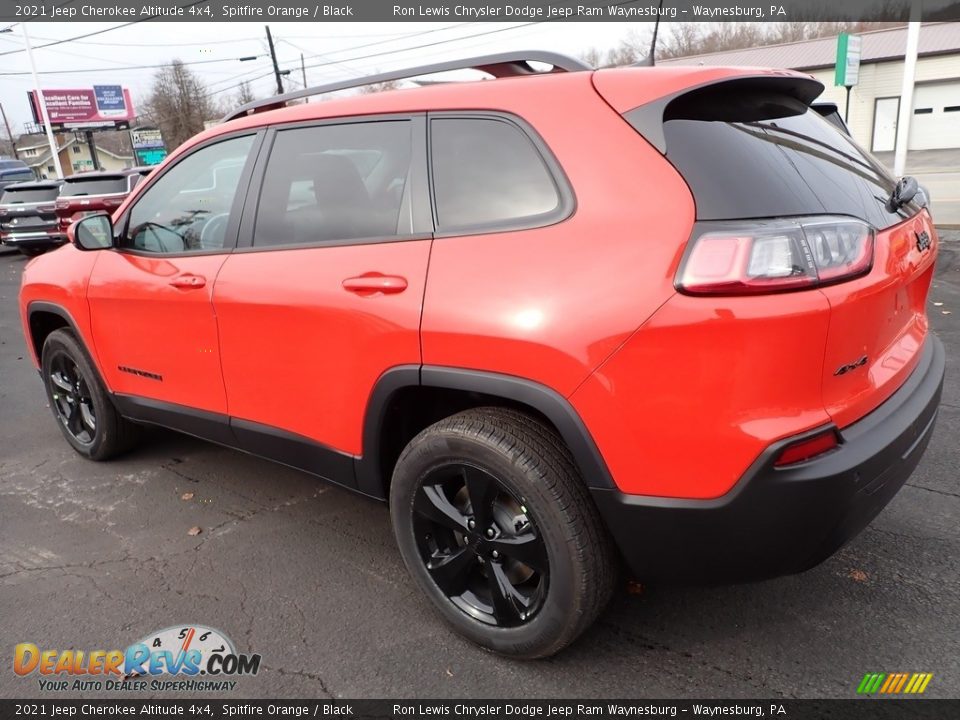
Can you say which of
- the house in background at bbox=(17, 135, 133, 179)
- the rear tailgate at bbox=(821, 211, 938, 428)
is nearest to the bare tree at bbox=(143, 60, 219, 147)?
the house in background at bbox=(17, 135, 133, 179)

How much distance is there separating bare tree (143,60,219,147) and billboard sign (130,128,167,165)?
3.92 ft

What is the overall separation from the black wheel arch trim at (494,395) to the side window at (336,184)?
1.67 feet

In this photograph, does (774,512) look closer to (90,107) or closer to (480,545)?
(480,545)

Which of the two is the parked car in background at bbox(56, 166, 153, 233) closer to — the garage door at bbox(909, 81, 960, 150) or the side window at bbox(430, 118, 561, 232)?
the side window at bbox(430, 118, 561, 232)

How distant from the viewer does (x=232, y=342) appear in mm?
2896

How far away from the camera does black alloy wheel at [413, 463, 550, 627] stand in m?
2.18

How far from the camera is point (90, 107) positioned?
6125 centimetres

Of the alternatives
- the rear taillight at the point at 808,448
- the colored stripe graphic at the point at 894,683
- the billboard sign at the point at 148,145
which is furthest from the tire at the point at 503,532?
the billboard sign at the point at 148,145

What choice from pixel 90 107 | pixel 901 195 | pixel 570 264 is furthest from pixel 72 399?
pixel 90 107

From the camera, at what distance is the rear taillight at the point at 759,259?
5.76ft

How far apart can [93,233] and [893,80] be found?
118 feet


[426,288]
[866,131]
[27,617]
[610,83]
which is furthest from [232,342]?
[866,131]

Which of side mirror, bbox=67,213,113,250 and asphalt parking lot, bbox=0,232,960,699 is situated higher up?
side mirror, bbox=67,213,113,250

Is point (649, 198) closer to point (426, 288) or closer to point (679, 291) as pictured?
point (679, 291)
